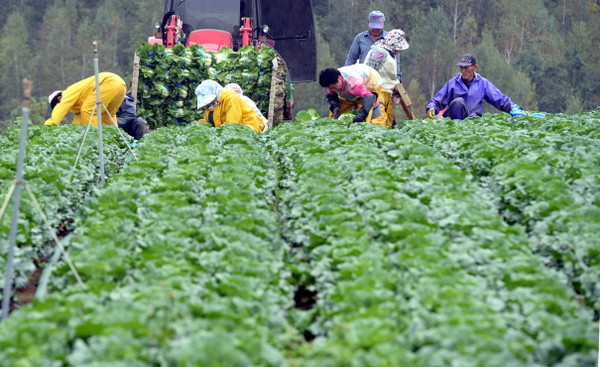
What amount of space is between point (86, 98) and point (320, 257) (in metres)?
6.14

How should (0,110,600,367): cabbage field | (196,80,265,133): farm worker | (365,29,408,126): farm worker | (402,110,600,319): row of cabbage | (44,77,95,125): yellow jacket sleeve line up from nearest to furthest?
(0,110,600,367): cabbage field → (402,110,600,319): row of cabbage → (44,77,95,125): yellow jacket sleeve → (196,80,265,133): farm worker → (365,29,408,126): farm worker

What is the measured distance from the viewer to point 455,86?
13.7 m

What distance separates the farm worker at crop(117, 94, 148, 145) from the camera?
1352 centimetres

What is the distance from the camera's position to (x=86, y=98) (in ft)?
40.0

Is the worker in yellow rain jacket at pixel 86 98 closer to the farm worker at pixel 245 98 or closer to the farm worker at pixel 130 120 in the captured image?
the farm worker at pixel 130 120

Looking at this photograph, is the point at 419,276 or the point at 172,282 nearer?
the point at 172,282

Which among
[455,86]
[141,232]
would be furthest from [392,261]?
[455,86]

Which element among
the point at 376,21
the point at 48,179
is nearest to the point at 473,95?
the point at 376,21

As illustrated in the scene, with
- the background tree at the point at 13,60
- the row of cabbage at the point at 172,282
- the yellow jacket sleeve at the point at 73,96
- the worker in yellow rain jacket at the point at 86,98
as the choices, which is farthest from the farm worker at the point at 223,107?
the background tree at the point at 13,60

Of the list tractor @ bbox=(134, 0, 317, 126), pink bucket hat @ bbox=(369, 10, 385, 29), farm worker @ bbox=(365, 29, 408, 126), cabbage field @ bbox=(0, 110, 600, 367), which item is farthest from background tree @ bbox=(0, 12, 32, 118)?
cabbage field @ bbox=(0, 110, 600, 367)

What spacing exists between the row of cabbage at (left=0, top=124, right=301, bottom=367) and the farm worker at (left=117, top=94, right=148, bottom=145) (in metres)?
4.23

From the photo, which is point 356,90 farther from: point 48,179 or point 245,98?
point 48,179

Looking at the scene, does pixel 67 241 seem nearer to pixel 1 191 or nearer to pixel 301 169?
Result: pixel 1 191

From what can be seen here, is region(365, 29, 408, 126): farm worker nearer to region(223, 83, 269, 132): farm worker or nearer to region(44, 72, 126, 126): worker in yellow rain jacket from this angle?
region(223, 83, 269, 132): farm worker
